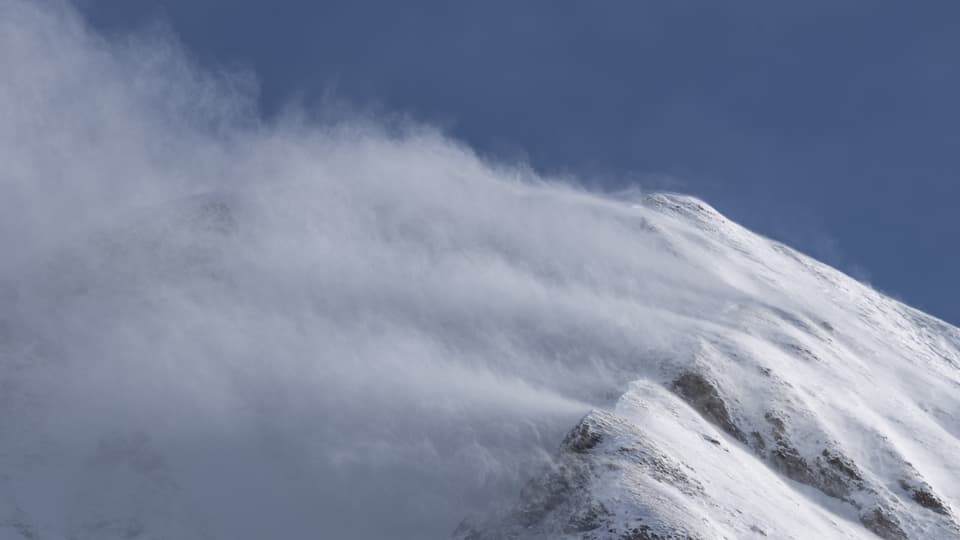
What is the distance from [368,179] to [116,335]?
51911 mm

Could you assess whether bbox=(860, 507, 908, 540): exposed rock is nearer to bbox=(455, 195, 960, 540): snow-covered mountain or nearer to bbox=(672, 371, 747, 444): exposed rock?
bbox=(455, 195, 960, 540): snow-covered mountain

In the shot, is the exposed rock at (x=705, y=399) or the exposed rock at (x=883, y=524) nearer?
the exposed rock at (x=883, y=524)

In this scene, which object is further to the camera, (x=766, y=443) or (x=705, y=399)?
(x=705, y=399)

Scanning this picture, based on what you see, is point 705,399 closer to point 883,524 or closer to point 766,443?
point 766,443

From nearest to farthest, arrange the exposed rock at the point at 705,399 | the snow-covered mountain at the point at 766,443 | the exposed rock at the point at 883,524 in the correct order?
the snow-covered mountain at the point at 766,443 < the exposed rock at the point at 883,524 < the exposed rock at the point at 705,399

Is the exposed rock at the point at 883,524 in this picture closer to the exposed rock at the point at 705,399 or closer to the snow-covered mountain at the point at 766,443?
the snow-covered mountain at the point at 766,443

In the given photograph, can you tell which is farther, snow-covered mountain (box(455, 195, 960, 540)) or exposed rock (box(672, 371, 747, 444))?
exposed rock (box(672, 371, 747, 444))

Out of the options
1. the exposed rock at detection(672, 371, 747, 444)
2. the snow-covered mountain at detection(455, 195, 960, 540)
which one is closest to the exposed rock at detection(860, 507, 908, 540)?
the snow-covered mountain at detection(455, 195, 960, 540)

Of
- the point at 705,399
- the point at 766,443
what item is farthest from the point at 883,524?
the point at 705,399

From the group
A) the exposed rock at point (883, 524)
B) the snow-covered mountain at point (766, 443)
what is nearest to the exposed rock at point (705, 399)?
the snow-covered mountain at point (766, 443)

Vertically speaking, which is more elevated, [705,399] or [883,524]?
[705,399]

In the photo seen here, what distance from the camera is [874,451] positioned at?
79250 millimetres

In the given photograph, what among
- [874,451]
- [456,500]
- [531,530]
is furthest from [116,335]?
[874,451]

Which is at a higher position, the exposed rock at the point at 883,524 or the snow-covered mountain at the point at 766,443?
the snow-covered mountain at the point at 766,443
